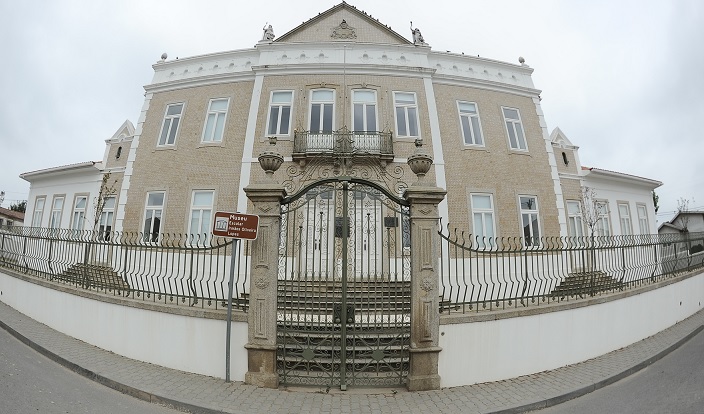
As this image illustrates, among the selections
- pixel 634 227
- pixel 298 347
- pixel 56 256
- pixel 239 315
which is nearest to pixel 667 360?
pixel 298 347

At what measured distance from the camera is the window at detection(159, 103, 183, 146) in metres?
14.6

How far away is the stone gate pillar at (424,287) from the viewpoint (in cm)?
506

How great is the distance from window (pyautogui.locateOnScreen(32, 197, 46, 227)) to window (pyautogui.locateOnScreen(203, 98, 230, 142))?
13.5 m

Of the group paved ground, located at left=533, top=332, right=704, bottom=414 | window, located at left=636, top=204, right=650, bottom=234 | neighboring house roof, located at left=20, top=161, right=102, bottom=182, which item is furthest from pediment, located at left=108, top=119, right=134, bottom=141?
window, located at left=636, top=204, right=650, bottom=234

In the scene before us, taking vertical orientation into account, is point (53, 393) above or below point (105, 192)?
below

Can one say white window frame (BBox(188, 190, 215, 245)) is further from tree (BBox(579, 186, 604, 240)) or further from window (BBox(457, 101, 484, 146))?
tree (BBox(579, 186, 604, 240))

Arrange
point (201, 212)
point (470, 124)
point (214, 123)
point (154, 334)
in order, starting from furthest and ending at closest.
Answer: point (470, 124)
point (214, 123)
point (201, 212)
point (154, 334)

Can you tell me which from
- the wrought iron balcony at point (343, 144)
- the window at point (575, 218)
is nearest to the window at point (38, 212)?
the wrought iron balcony at point (343, 144)

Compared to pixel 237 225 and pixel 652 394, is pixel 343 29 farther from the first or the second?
pixel 652 394

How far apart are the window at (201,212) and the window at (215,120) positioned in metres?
2.38

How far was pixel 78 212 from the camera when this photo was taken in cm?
1817

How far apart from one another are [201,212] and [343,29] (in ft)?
33.0

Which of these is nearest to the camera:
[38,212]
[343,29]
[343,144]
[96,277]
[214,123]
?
[96,277]

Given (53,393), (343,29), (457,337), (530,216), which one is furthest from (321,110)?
(53,393)
